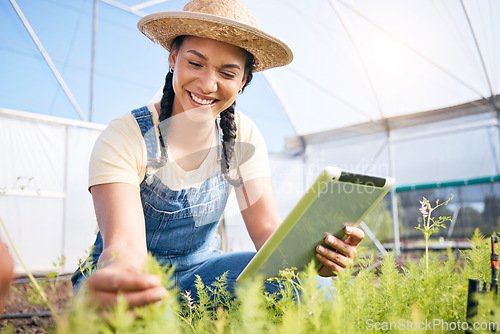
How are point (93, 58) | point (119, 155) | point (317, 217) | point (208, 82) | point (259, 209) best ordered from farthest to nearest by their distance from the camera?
point (93, 58), point (259, 209), point (208, 82), point (119, 155), point (317, 217)

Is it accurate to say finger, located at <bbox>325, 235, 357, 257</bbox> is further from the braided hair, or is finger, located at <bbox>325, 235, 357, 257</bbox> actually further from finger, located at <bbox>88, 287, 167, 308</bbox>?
the braided hair

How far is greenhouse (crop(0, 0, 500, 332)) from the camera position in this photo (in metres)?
4.34

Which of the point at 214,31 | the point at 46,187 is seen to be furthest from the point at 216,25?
the point at 46,187

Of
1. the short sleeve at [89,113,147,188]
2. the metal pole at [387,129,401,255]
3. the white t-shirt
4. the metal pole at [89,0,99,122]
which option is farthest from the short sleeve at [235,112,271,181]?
the metal pole at [387,129,401,255]

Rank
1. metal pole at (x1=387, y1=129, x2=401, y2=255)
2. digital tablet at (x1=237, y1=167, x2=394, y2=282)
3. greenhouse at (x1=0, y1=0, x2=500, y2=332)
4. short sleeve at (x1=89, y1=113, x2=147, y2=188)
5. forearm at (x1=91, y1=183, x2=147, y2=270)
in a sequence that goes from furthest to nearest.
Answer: metal pole at (x1=387, y1=129, x2=401, y2=255), greenhouse at (x1=0, y1=0, x2=500, y2=332), short sleeve at (x1=89, y1=113, x2=147, y2=188), forearm at (x1=91, y1=183, x2=147, y2=270), digital tablet at (x1=237, y1=167, x2=394, y2=282)

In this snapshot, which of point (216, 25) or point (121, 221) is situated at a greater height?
point (216, 25)

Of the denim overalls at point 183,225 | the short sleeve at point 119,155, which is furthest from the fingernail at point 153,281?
the denim overalls at point 183,225

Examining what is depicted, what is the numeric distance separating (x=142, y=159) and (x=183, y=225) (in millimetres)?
283

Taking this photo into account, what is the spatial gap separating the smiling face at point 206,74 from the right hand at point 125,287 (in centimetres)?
76

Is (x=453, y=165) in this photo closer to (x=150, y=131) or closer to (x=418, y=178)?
(x=418, y=178)

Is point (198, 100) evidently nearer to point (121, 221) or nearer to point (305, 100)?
point (121, 221)

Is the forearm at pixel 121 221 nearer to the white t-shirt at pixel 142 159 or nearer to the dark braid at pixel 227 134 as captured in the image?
the white t-shirt at pixel 142 159

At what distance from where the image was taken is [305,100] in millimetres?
6160

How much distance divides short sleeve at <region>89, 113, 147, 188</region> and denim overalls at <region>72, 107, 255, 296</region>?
37 mm
